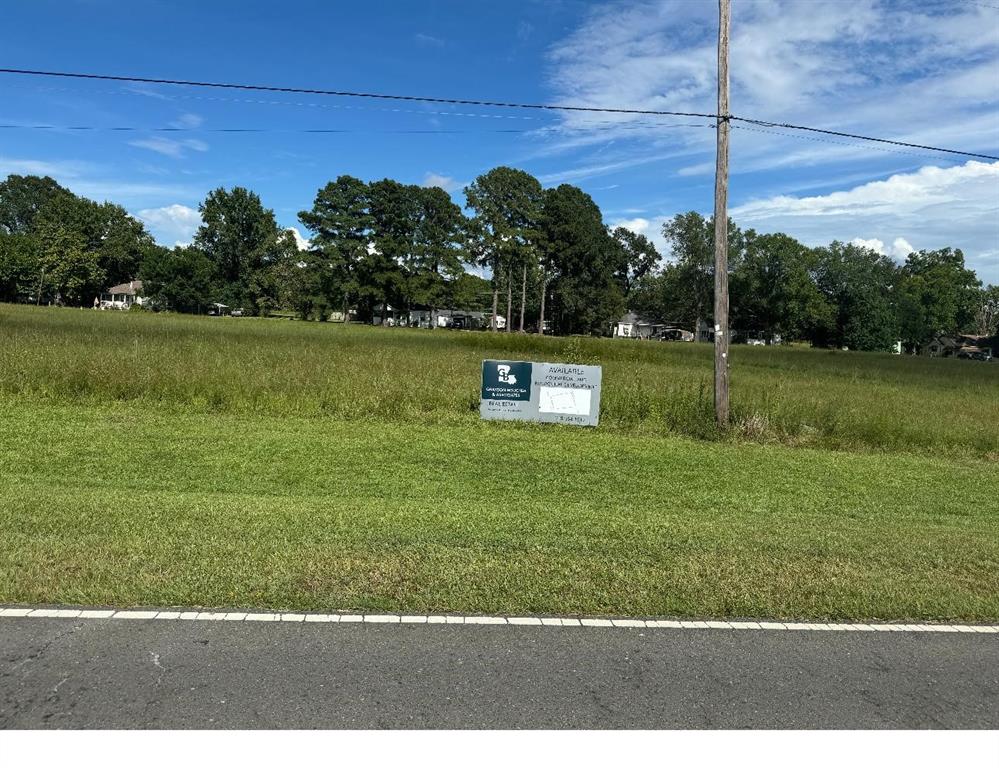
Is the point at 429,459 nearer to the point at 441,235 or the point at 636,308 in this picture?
the point at 441,235

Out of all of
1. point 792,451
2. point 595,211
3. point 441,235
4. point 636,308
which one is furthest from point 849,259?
point 792,451

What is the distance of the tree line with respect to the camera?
270 feet

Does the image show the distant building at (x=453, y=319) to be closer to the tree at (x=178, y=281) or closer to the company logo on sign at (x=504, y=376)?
the tree at (x=178, y=281)

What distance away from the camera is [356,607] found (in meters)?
4.21

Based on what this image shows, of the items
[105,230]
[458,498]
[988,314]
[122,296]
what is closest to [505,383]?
[458,498]

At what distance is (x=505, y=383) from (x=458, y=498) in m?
5.11

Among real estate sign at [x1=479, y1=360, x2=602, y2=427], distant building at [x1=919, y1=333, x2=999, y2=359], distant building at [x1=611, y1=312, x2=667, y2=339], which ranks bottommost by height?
real estate sign at [x1=479, y1=360, x2=602, y2=427]

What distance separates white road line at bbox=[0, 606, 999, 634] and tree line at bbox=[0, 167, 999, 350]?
3067 inches

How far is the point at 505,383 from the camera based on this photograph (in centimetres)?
1264

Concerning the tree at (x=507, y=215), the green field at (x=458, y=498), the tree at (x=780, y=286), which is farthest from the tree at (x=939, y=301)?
the green field at (x=458, y=498)

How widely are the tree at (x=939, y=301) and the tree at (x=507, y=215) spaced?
63176 mm

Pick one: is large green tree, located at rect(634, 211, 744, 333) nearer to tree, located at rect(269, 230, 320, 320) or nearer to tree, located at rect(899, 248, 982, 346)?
tree, located at rect(899, 248, 982, 346)

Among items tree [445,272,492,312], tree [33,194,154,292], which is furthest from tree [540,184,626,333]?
tree [33,194,154,292]

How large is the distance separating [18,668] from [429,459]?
6.71m
